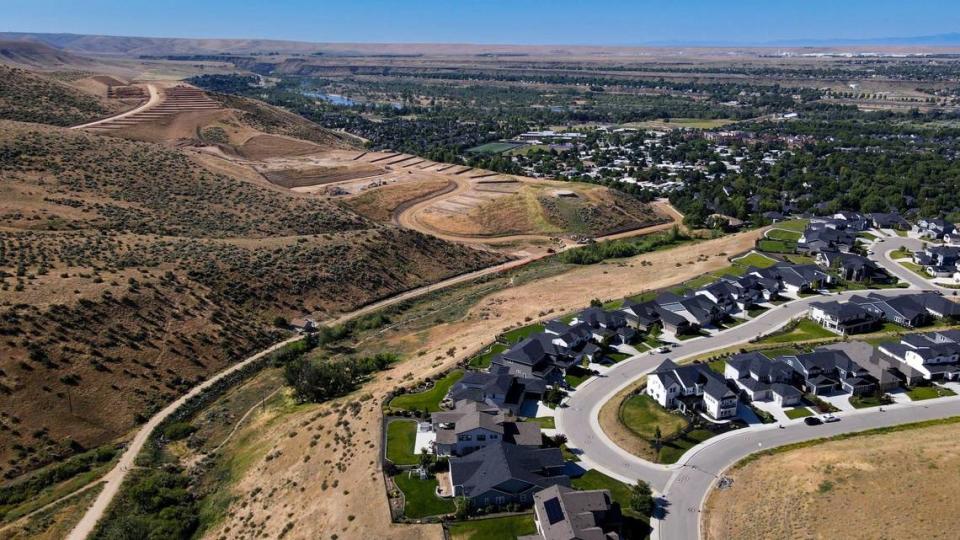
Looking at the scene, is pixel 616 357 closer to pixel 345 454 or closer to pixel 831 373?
pixel 831 373

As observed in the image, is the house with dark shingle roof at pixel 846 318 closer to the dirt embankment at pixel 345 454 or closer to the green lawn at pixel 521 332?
the dirt embankment at pixel 345 454

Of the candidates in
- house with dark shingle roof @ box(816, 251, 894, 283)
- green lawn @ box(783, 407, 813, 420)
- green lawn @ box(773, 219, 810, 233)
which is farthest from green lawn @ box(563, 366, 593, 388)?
green lawn @ box(773, 219, 810, 233)

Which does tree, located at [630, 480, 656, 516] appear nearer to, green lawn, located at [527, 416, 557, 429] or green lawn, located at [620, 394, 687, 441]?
green lawn, located at [620, 394, 687, 441]

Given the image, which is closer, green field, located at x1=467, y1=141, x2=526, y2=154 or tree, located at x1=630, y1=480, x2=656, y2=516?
tree, located at x1=630, y1=480, x2=656, y2=516

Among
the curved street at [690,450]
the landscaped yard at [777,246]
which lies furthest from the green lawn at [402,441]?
the landscaped yard at [777,246]

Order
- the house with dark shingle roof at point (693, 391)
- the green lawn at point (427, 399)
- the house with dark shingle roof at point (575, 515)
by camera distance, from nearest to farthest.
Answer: the house with dark shingle roof at point (575, 515) < the house with dark shingle roof at point (693, 391) < the green lawn at point (427, 399)

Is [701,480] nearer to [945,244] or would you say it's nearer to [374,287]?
[374,287]
